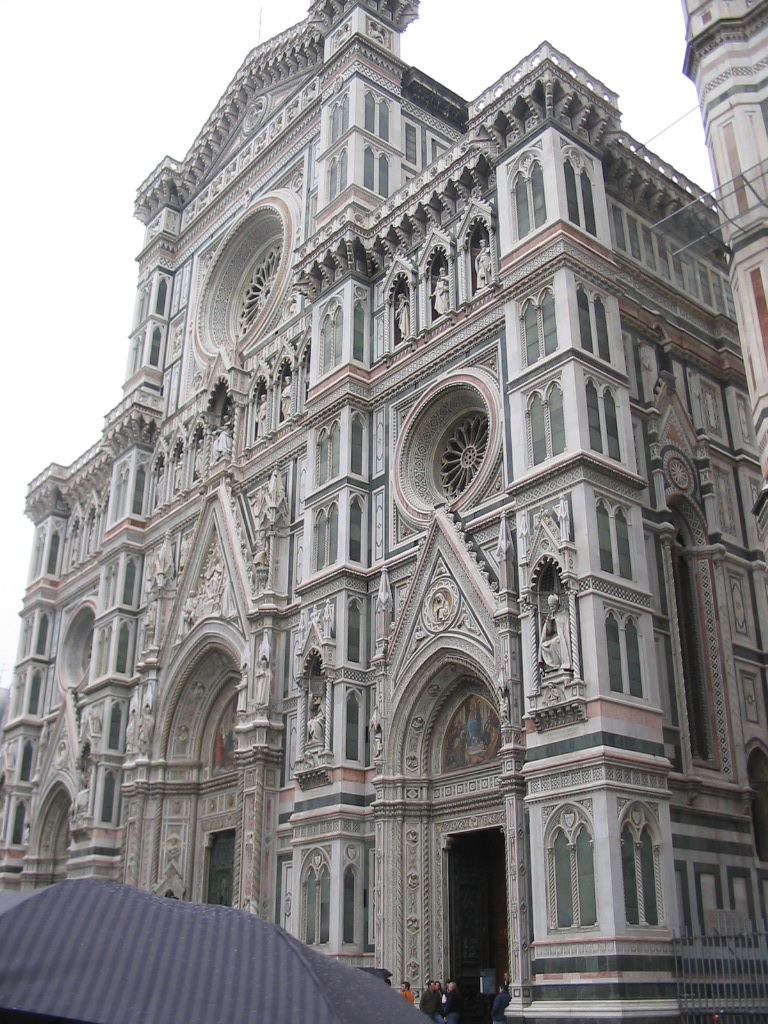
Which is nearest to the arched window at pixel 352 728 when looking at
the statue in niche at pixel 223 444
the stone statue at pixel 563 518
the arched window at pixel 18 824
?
the stone statue at pixel 563 518

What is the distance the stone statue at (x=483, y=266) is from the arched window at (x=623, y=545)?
5.83 metres

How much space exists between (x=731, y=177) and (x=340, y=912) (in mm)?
13721

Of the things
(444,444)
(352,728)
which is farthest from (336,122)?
(352,728)

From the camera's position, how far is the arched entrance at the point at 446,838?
18.4 m

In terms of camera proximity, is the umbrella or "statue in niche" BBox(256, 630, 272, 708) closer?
the umbrella

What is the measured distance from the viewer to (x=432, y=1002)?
54.3 ft

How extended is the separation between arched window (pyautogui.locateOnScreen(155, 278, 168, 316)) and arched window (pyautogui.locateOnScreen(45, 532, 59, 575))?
8.92 m

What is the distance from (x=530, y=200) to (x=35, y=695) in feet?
79.1

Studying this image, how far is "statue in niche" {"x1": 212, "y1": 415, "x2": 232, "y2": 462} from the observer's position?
28562 mm

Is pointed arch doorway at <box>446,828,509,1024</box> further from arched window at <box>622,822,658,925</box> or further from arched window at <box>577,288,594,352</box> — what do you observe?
arched window at <box>577,288,594,352</box>

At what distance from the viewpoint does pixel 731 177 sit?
1599cm

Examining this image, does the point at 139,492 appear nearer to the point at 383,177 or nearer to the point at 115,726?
the point at 115,726

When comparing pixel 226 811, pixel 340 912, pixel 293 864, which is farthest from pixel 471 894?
pixel 226 811

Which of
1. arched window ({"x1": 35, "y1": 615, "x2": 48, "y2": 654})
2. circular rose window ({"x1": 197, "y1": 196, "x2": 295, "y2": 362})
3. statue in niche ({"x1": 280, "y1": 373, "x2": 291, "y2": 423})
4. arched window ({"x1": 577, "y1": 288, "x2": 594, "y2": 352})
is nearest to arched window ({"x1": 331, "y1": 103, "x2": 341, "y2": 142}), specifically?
circular rose window ({"x1": 197, "y1": 196, "x2": 295, "y2": 362})
